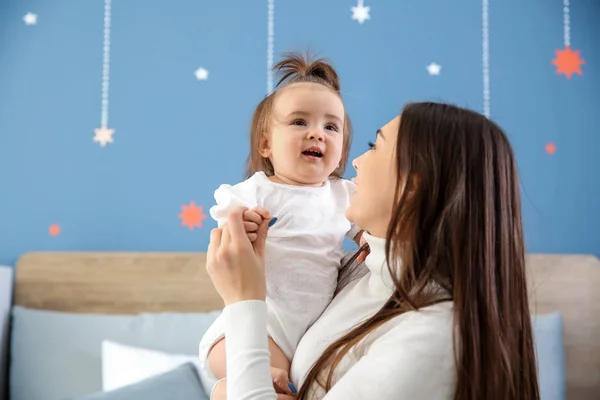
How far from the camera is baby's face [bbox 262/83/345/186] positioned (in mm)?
1291

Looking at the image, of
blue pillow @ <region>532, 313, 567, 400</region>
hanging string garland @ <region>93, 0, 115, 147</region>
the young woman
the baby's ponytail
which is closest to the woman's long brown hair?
the young woman

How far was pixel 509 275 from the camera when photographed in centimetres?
103

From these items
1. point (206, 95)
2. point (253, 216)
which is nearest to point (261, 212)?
point (253, 216)

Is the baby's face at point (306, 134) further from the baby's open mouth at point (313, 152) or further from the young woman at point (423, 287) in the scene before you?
the young woman at point (423, 287)

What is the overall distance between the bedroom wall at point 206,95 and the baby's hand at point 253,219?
1.59m

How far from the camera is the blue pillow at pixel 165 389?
2053 mm

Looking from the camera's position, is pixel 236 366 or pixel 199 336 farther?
pixel 199 336

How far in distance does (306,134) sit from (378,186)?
0.26 metres

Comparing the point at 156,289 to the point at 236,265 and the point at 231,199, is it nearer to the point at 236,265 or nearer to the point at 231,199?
the point at 231,199

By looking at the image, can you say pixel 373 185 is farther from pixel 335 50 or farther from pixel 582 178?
pixel 582 178

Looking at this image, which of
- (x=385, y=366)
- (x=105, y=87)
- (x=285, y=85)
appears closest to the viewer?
(x=385, y=366)

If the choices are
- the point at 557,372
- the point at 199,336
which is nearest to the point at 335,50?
the point at 199,336

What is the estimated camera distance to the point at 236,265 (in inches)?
41.1

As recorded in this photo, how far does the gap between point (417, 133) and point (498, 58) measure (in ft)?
6.23
